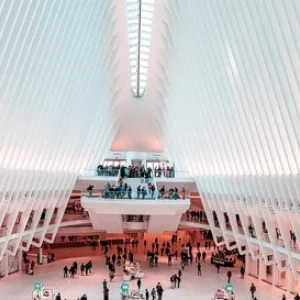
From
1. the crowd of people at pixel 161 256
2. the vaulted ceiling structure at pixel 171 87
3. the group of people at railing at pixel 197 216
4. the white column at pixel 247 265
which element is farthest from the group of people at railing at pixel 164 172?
the white column at pixel 247 265

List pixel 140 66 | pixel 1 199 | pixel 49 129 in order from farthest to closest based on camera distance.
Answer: pixel 140 66 → pixel 49 129 → pixel 1 199

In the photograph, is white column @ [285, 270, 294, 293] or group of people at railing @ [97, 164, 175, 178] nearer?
white column @ [285, 270, 294, 293]

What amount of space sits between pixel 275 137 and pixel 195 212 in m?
19.2

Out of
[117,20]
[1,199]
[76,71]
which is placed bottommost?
[1,199]

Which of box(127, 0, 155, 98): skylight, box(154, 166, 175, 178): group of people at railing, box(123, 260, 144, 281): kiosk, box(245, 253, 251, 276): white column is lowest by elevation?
box(123, 260, 144, 281): kiosk

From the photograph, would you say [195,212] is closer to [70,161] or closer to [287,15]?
[70,161]

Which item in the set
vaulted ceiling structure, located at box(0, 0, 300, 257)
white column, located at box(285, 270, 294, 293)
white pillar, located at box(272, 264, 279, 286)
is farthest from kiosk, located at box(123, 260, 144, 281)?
white column, located at box(285, 270, 294, 293)

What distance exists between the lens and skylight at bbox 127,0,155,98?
27.8 meters

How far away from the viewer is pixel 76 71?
2595 centimetres

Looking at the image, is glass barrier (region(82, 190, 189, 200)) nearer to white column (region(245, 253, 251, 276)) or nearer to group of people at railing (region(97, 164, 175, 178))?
group of people at railing (region(97, 164, 175, 178))

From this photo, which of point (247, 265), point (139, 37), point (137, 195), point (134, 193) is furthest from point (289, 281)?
point (139, 37)

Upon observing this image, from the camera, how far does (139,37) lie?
3103 centimetres

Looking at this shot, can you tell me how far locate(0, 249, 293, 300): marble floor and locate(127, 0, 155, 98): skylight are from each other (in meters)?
13.5

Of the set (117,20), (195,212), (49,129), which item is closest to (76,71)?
(49,129)
